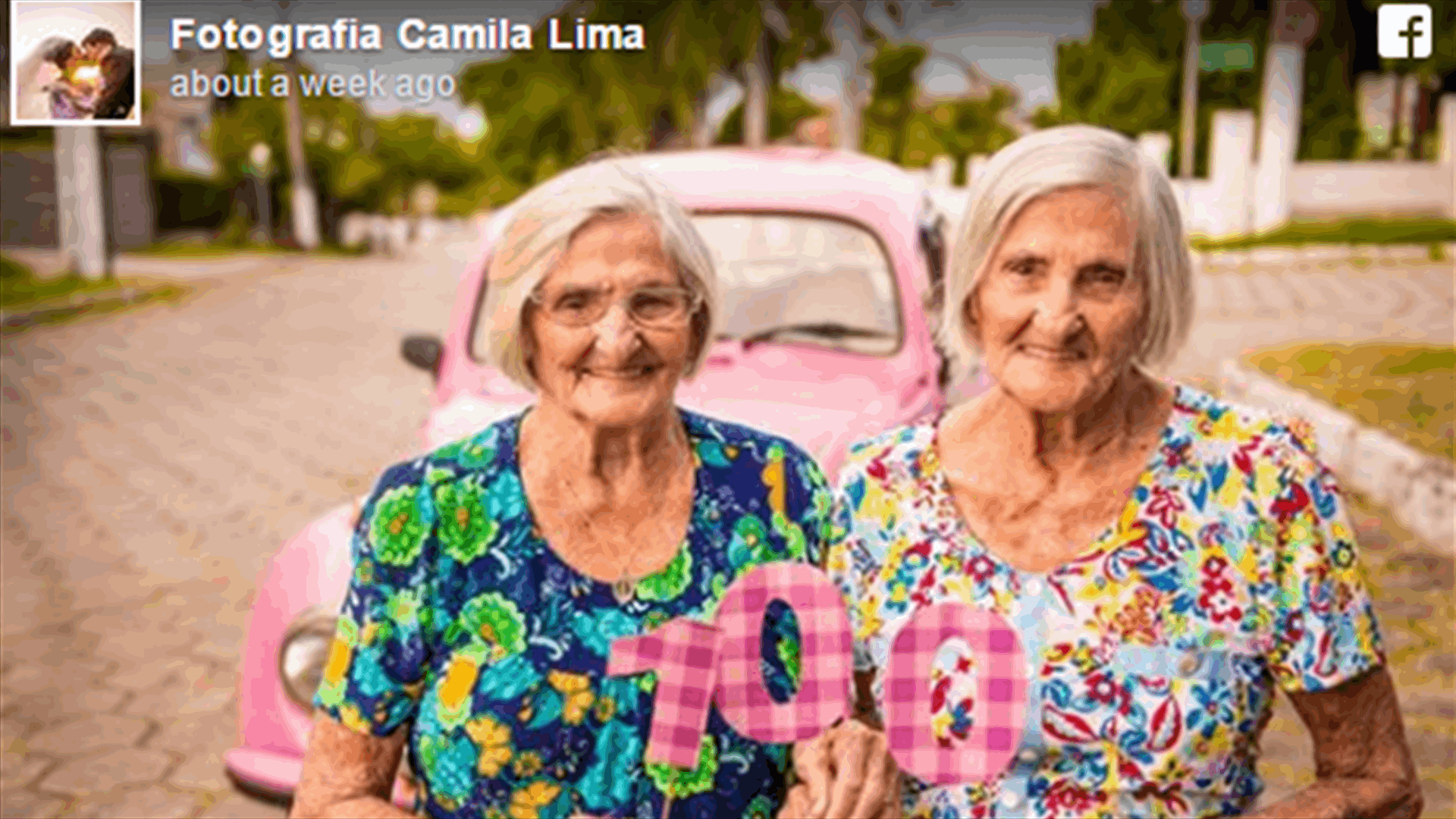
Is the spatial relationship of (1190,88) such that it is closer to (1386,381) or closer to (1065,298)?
(1386,381)

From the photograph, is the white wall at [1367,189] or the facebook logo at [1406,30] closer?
the facebook logo at [1406,30]

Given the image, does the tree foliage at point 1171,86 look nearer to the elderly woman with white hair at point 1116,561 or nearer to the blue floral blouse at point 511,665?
the elderly woman with white hair at point 1116,561

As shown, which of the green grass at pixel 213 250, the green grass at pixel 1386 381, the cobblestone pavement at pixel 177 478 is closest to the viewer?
A: the cobblestone pavement at pixel 177 478

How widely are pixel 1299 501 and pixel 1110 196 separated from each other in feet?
1.33

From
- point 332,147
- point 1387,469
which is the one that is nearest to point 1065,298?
point 1387,469

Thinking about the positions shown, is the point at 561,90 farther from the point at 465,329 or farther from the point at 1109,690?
the point at 1109,690

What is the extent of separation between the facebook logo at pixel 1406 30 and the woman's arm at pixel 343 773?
1926mm

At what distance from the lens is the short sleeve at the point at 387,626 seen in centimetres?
178

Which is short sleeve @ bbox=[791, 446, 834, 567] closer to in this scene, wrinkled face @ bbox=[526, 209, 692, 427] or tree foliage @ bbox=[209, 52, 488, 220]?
wrinkled face @ bbox=[526, 209, 692, 427]

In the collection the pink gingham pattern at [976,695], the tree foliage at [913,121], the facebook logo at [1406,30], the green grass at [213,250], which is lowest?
the green grass at [213,250]

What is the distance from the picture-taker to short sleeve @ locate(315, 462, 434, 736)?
69.9 inches

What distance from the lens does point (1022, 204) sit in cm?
178

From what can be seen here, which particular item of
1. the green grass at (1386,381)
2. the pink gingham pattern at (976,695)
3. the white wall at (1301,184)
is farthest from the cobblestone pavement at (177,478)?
the white wall at (1301,184)

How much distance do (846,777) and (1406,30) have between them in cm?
174
